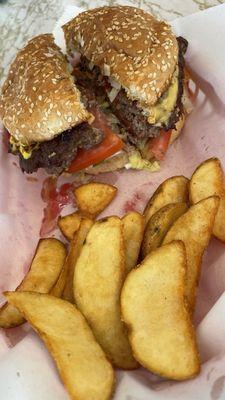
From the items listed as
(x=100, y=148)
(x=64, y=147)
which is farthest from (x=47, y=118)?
(x=100, y=148)

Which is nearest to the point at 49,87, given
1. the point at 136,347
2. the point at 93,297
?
the point at 93,297

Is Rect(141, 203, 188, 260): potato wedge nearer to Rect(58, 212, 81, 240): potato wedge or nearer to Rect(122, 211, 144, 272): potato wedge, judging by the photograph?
Rect(122, 211, 144, 272): potato wedge

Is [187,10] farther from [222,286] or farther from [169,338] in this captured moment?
[169,338]

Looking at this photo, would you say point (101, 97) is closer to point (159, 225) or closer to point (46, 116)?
point (46, 116)

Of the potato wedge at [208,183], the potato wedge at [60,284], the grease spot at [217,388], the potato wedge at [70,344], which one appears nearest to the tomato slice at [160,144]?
the potato wedge at [208,183]

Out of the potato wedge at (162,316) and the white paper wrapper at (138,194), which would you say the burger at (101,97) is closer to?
the white paper wrapper at (138,194)

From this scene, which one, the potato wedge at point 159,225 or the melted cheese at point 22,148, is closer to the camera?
the potato wedge at point 159,225
